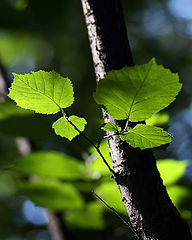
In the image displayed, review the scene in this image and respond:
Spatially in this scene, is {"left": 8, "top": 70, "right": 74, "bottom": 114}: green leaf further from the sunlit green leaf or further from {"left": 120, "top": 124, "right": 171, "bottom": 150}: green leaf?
the sunlit green leaf

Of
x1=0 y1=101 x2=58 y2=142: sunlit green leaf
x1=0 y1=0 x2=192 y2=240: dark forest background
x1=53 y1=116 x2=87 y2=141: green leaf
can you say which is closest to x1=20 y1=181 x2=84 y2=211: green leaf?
x1=0 y1=0 x2=192 y2=240: dark forest background

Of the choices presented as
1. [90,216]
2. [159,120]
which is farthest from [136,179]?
[90,216]

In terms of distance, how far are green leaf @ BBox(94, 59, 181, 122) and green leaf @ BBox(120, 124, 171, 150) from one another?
0.01 m

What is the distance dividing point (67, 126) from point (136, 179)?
118mm

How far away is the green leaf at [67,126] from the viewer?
0.41 metres

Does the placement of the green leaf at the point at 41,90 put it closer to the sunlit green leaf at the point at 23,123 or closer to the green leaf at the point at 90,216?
the sunlit green leaf at the point at 23,123

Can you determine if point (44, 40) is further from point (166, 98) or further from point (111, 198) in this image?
point (166, 98)

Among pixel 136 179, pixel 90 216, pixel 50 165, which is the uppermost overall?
pixel 50 165

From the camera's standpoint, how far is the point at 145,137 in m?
0.38

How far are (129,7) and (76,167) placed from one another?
2369mm

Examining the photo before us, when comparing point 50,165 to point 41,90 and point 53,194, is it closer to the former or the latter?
point 53,194

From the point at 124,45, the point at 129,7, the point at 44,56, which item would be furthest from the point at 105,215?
the point at 129,7

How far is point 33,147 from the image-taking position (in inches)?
49.1

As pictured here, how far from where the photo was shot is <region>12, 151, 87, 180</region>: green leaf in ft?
2.52
